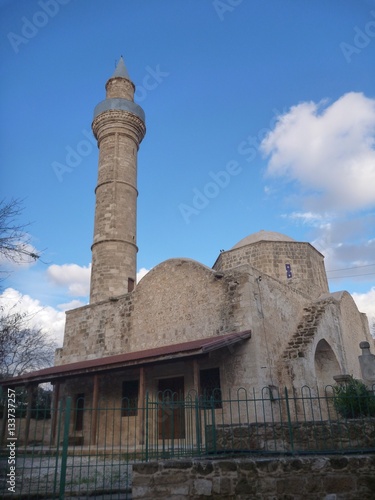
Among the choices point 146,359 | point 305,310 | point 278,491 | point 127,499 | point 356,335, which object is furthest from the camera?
point 356,335

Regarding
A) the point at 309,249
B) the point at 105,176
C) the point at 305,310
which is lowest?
the point at 305,310

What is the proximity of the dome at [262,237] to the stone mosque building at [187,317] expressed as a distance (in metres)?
0.07

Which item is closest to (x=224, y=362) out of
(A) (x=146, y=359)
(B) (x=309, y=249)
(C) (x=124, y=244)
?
(A) (x=146, y=359)

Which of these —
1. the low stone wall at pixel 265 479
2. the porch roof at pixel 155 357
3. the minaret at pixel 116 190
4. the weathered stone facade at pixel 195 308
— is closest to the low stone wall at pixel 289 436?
the low stone wall at pixel 265 479

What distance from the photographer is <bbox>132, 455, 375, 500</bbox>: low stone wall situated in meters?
4.46

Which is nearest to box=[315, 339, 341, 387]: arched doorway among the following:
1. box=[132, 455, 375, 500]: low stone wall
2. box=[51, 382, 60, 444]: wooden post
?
box=[51, 382, 60, 444]: wooden post

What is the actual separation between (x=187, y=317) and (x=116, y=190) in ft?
25.6

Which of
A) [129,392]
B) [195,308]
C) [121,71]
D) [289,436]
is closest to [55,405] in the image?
[129,392]

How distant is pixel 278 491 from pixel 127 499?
7.11 feet

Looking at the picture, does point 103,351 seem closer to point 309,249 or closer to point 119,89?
point 309,249

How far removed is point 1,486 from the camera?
6.13m

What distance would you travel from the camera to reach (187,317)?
11.8 m

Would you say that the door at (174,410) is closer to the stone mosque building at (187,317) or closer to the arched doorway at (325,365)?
the stone mosque building at (187,317)

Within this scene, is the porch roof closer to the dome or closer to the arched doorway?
the arched doorway
